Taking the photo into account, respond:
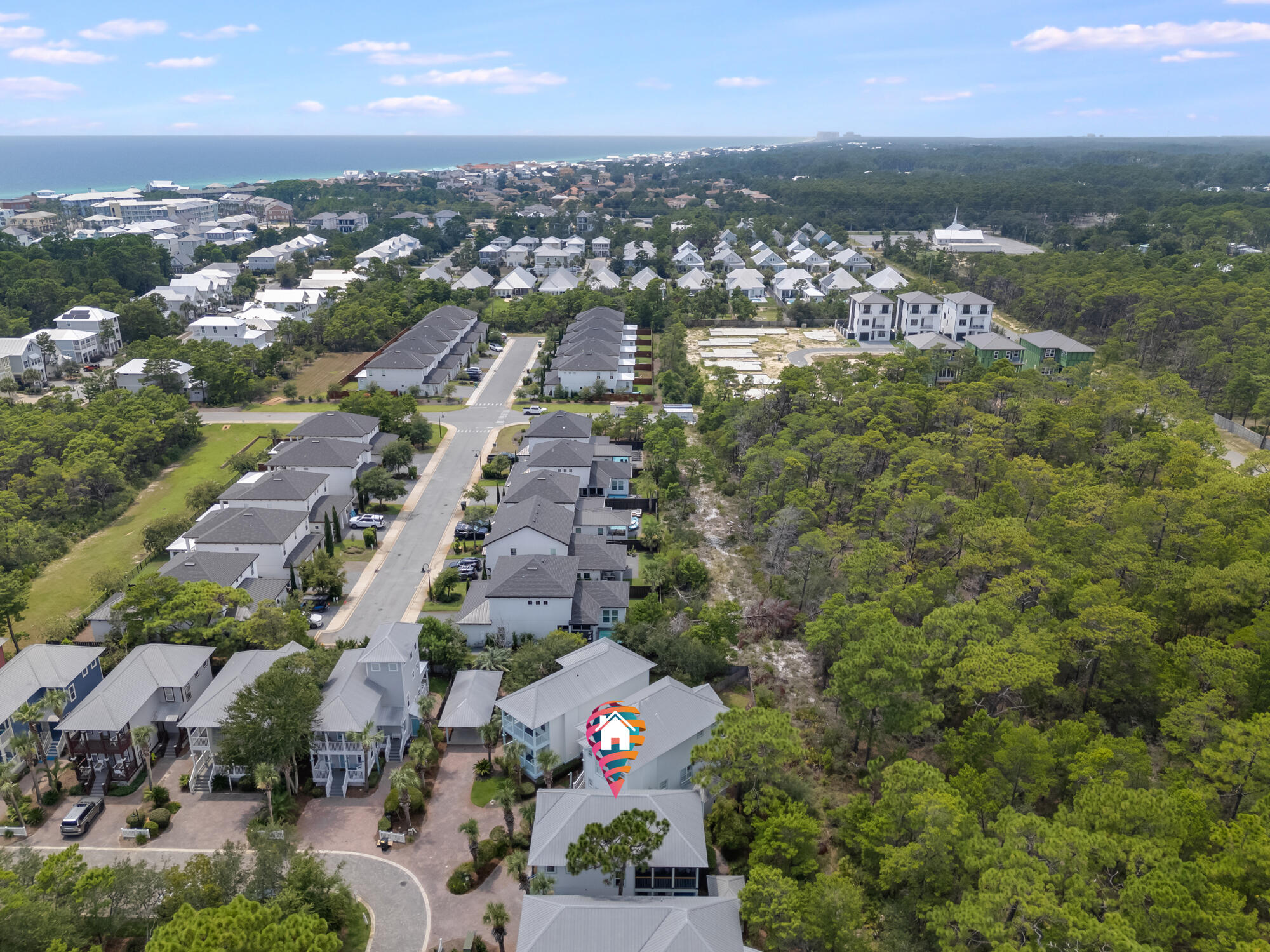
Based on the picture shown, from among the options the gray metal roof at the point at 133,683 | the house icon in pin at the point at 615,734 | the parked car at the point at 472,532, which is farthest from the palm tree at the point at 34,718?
the parked car at the point at 472,532

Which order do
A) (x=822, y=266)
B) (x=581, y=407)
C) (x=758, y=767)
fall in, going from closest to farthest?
(x=758, y=767) → (x=581, y=407) → (x=822, y=266)

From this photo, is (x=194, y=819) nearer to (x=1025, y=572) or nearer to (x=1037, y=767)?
(x=1037, y=767)

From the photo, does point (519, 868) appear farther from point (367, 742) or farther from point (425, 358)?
point (425, 358)

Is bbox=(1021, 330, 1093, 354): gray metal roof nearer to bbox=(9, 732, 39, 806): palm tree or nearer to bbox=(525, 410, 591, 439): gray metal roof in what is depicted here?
bbox=(525, 410, 591, 439): gray metal roof

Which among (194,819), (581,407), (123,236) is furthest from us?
(123,236)

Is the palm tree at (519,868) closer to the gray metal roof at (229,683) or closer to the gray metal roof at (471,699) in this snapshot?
the gray metal roof at (471,699)

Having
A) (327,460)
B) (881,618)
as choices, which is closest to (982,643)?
(881,618)

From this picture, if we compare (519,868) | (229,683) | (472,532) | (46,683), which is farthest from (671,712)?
(46,683)

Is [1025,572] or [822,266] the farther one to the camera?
[822,266]
